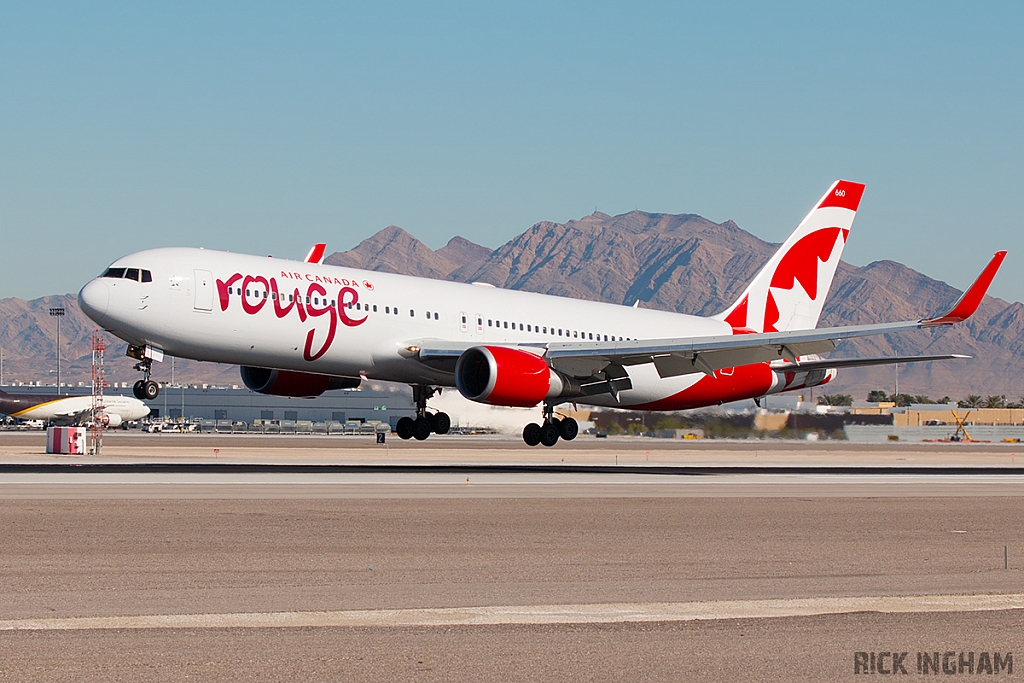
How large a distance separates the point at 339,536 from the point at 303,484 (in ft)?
43.3

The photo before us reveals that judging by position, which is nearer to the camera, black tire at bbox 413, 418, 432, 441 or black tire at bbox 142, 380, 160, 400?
black tire at bbox 142, 380, 160, 400

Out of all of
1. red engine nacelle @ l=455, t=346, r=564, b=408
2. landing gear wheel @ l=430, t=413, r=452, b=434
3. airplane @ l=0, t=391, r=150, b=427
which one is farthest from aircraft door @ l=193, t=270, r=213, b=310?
airplane @ l=0, t=391, r=150, b=427

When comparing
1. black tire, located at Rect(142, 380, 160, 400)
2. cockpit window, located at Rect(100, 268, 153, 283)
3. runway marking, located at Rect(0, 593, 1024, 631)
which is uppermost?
cockpit window, located at Rect(100, 268, 153, 283)

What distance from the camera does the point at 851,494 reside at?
114 feet

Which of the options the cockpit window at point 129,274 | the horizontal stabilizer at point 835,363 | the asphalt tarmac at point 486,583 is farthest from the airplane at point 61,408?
the asphalt tarmac at point 486,583

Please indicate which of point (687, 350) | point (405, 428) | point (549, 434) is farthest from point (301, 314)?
point (687, 350)

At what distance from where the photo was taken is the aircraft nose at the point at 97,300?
39219mm

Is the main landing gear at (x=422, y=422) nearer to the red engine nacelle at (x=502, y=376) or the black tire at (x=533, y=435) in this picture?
the black tire at (x=533, y=435)

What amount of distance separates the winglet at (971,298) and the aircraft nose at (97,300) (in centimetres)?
2605

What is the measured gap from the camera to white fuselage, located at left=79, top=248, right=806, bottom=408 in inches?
1567

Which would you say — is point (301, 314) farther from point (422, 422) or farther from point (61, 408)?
point (61, 408)

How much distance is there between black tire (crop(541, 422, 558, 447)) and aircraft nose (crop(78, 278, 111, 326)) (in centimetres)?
1735

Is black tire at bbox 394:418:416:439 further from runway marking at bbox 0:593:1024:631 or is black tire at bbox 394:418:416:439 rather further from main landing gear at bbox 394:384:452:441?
runway marking at bbox 0:593:1024:631

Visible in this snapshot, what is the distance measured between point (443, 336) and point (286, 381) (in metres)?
6.59
